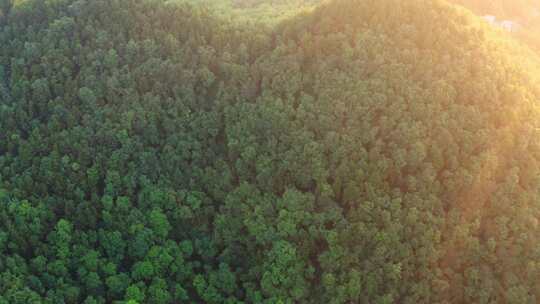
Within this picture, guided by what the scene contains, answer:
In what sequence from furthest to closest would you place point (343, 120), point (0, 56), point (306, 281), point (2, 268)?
point (0, 56)
point (343, 120)
point (306, 281)
point (2, 268)

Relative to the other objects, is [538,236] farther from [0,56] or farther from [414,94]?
[0,56]

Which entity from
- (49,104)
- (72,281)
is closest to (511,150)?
(72,281)

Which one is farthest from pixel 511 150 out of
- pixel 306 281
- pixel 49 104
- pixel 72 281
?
pixel 49 104

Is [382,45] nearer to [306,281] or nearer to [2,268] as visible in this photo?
[306,281]

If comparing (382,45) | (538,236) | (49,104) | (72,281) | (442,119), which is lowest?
(72,281)

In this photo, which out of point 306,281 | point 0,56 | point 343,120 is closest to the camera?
point 306,281

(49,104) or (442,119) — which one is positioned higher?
(442,119)

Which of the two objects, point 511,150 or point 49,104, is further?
point 49,104
